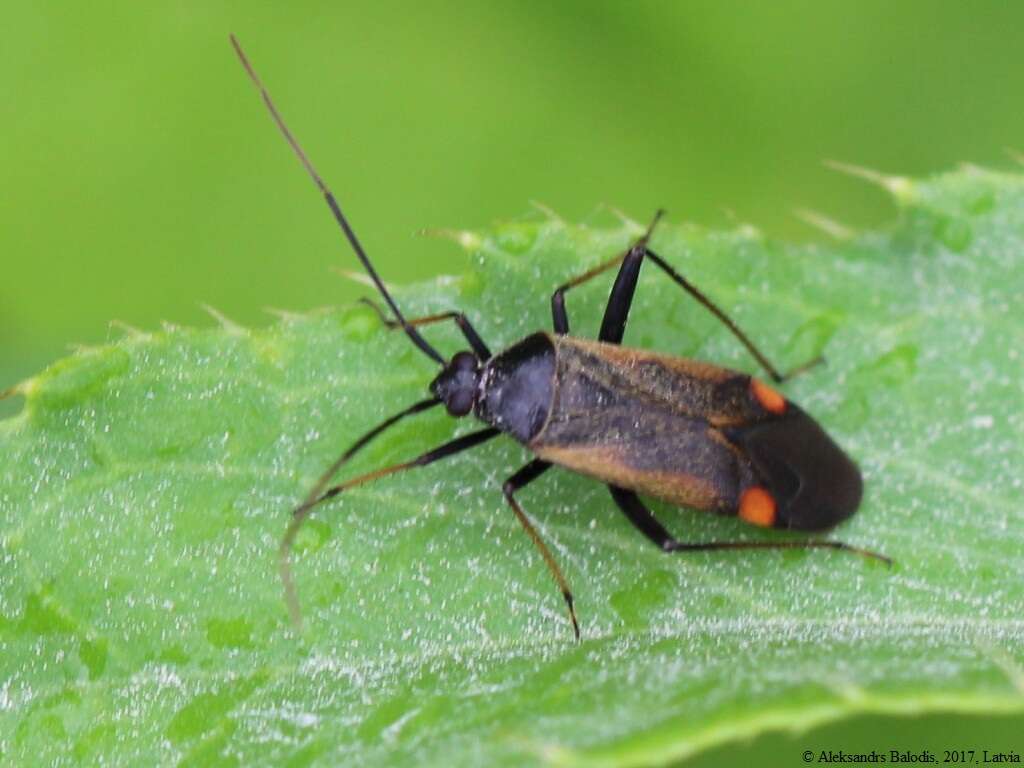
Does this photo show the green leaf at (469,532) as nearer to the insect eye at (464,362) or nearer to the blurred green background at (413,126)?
the insect eye at (464,362)

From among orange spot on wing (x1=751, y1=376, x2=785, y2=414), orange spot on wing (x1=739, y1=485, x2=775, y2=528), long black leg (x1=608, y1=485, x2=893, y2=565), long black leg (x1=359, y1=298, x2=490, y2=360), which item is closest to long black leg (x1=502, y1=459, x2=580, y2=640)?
long black leg (x1=608, y1=485, x2=893, y2=565)

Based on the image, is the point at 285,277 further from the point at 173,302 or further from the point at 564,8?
the point at 564,8

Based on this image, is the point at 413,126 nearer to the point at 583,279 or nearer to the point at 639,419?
the point at 583,279

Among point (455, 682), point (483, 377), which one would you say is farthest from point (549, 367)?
point (455, 682)

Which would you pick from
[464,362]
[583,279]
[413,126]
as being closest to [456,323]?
[464,362]

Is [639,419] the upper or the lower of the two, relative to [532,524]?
upper

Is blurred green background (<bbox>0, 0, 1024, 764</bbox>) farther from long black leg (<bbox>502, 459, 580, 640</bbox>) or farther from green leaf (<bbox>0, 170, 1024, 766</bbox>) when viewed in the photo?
long black leg (<bbox>502, 459, 580, 640</bbox>)
